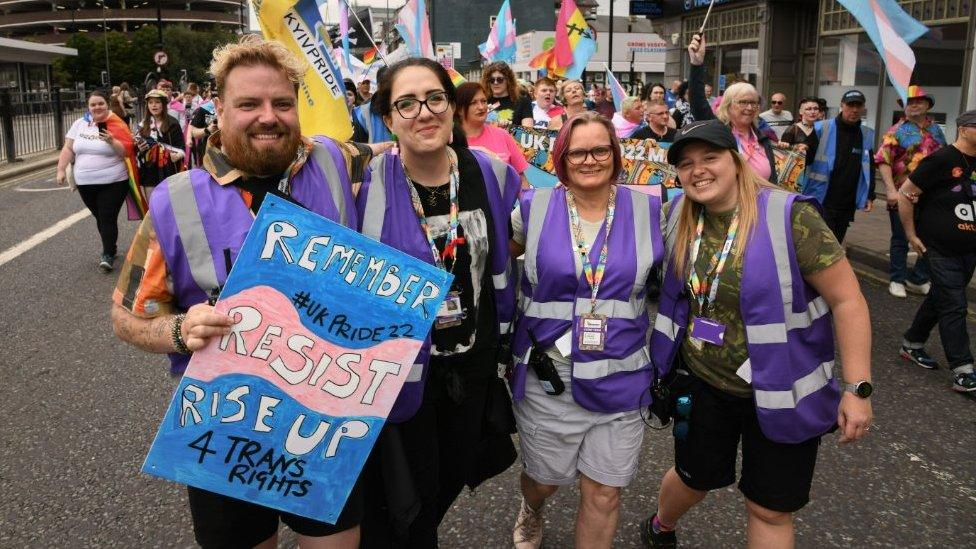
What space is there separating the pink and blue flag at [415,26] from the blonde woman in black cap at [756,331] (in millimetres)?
7734

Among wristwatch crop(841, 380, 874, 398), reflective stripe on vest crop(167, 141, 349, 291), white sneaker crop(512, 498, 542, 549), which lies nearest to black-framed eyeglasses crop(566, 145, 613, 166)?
wristwatch crop(841, 380, 874, 398)

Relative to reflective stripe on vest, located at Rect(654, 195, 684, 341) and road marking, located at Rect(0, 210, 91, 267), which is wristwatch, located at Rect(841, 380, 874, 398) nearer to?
reflective stripe on vest, located at Rect(654, 195, 684, 341)

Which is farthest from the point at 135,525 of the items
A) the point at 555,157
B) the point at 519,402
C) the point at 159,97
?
the point at 159,97

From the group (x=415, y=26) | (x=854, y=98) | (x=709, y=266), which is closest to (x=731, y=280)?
(x=709, y=266)

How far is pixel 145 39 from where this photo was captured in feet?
240

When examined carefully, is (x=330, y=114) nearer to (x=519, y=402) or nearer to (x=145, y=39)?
(x=519, y=402)

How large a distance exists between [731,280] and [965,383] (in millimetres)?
3166

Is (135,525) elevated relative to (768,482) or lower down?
lower down

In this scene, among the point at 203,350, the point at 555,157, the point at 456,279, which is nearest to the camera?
the point at 203,350

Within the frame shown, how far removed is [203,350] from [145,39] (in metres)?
81.1

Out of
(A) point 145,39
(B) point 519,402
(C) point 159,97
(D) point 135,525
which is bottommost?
(D) point 135,525

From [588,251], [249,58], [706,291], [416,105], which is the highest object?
[249,58]

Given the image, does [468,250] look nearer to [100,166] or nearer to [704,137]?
[704,137]

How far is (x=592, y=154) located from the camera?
2.64 m
